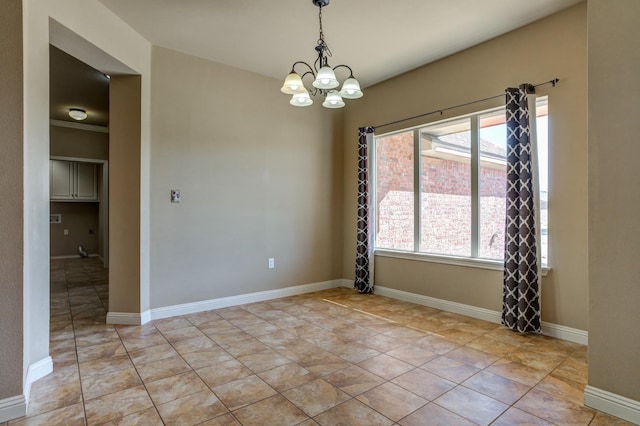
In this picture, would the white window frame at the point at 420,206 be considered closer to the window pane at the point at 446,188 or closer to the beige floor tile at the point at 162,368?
the window pane at the point at 446,188

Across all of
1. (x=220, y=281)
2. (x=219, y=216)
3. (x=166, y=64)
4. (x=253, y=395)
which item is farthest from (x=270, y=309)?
(x=166, y=64)

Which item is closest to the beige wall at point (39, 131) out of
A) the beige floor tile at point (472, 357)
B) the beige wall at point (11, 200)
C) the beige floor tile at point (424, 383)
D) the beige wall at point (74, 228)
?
the beige wall at point (11, 200)

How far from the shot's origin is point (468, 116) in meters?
3.75

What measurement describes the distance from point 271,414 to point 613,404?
192 cm

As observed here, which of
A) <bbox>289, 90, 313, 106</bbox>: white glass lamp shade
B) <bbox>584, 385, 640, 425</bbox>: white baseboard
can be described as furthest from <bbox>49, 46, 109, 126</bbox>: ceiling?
<bbox>584, 385, 640, 425</bbox>: white baseboard

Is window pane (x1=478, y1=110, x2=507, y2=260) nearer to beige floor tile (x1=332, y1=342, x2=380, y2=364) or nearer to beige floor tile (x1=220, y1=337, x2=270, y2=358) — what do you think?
beige floor tile (x1=332, y1=342, x2=380, y2=364)

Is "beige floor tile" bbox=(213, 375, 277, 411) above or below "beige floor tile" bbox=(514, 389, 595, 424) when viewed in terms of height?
above

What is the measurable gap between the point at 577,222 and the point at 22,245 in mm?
4068

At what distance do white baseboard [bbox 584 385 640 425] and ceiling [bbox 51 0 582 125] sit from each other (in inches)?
116

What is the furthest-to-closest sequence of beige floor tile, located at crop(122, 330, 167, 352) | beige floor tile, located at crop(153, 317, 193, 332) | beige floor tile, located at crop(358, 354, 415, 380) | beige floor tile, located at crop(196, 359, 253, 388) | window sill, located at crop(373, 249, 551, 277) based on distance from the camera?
window sill, located at crop(373, 249, 551, 277)
beige floor tile, located at crop(153, 317, 193, 332)
beige floor tile, located at crop(122, 330, 167, 352)
beige floor tile, located at crop(358, 354, 415, 380)
beige floor tile, located at crop(196, 359, 253, 388)

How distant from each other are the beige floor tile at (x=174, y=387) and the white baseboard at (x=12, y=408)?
0.62 metres

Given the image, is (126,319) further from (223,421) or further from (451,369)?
(451,369)

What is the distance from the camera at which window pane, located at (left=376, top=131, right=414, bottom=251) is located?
4.44 meters

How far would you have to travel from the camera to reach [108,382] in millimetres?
2275
